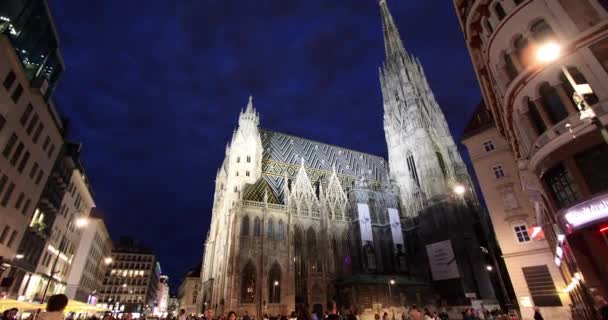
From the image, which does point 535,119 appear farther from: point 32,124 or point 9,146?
point 32,124

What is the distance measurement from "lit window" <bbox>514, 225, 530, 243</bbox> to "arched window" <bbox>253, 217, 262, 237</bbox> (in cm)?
2871

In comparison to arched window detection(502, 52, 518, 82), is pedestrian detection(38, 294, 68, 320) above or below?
below

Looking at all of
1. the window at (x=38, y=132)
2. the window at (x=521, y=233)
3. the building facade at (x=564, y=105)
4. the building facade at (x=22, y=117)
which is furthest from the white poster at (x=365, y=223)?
the window at (x=38, y=132)

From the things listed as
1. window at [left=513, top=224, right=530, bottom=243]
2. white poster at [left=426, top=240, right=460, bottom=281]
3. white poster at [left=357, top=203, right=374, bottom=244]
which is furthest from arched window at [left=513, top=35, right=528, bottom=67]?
white poster at [left=357, top=203, right=374, bottom=244]

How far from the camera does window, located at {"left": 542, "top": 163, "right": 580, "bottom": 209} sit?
35.1 ft

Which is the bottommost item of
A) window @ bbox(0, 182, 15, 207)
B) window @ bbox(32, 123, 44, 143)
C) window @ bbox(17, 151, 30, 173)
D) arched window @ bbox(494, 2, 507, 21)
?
window @ bbox(0, 182, 15, 207)

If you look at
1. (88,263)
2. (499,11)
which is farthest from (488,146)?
(88,263)

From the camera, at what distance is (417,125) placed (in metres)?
55.9

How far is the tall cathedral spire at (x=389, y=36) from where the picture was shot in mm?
71531

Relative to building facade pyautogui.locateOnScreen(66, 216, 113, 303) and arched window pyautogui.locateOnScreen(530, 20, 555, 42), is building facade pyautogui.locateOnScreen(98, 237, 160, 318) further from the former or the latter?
arched window pyautogui.locateOnScreen(530, 20, 555, 42)

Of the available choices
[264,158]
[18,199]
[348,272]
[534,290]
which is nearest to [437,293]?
[348,272]

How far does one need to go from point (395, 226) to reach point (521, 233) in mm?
26191

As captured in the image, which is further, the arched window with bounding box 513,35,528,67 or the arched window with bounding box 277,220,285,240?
the arched window with bounding box 277,220,285,240

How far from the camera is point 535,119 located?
12.2m
